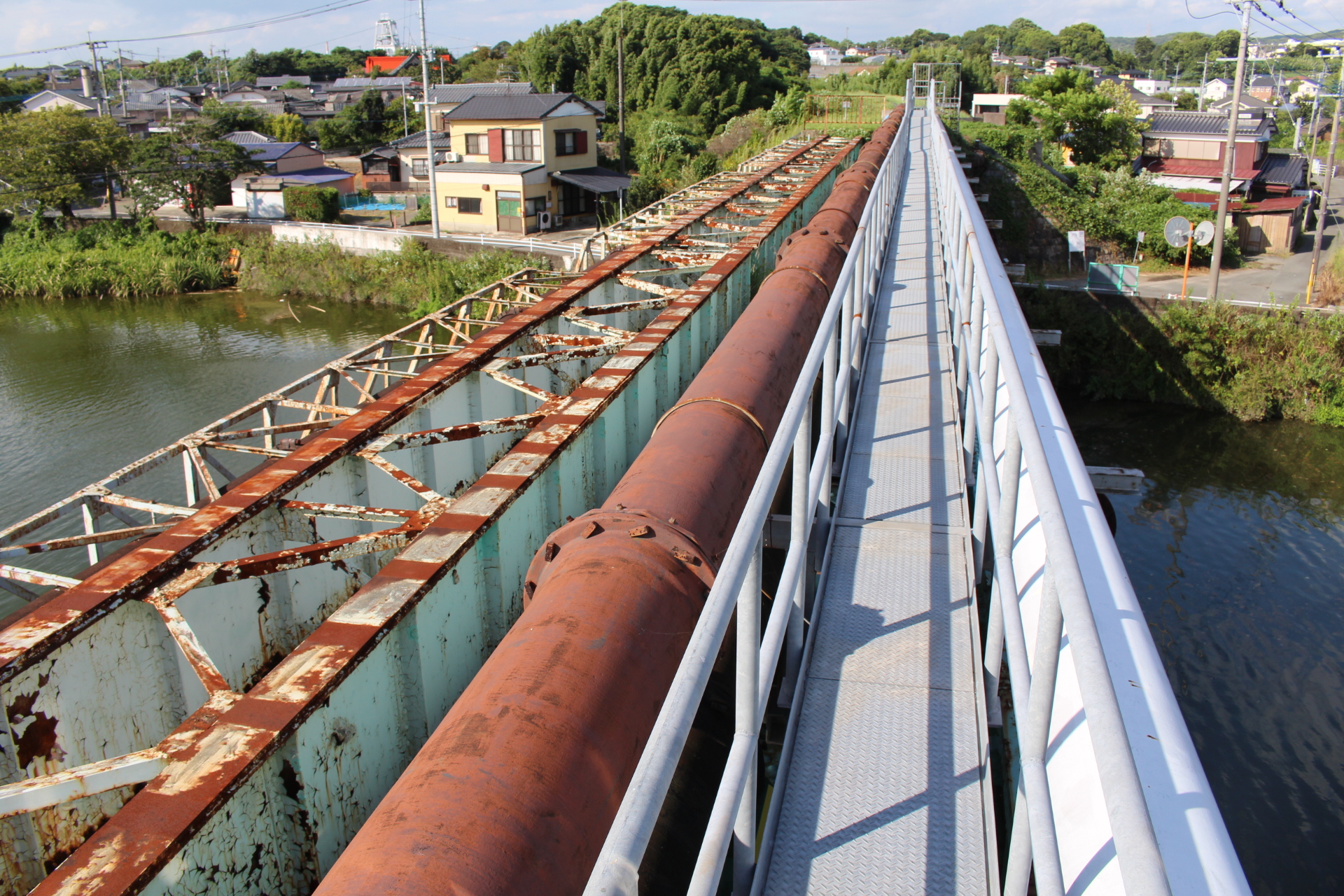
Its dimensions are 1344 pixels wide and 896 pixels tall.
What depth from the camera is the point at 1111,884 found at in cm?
159

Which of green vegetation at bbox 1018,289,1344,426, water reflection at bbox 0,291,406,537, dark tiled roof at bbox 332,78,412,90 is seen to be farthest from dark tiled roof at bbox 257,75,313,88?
green vegetation at bbox 1018,289,1344,426

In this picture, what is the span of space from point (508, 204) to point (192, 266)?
15068 millimetres

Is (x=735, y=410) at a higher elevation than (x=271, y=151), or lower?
lower

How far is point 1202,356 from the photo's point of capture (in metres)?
26.0

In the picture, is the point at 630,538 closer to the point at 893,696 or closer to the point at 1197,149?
the point at 893,696

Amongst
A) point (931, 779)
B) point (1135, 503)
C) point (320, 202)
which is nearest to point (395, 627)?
point (931, 779)

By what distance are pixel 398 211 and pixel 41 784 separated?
5106 centimetres

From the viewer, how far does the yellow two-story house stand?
146 feet

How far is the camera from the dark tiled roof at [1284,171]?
168ft

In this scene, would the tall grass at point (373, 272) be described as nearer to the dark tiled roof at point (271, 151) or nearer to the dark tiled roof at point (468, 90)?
the dark tiled roof at point (271, 151)

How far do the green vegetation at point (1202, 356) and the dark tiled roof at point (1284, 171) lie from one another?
3247cm

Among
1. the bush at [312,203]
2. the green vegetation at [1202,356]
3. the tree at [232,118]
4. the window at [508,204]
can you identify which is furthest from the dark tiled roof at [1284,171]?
the tree at [232,118]

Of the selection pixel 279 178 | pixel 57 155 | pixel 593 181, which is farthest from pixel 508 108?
pixel 57 155

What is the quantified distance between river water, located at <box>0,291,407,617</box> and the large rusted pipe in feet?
54.2
